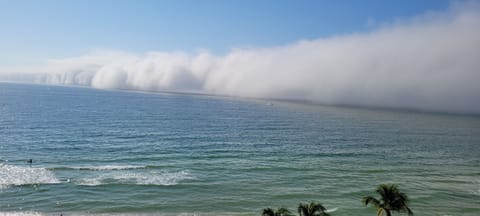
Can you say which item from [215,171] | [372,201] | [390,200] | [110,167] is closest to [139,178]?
[110,167]

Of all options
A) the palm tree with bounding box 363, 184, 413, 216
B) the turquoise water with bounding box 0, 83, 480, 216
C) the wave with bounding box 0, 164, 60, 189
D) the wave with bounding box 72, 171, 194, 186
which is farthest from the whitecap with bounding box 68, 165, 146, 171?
the palm tree with bounding box 363, 184, 413, 216

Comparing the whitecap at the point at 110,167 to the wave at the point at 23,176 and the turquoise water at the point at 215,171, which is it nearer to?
the turquoise water at the point at 215,171

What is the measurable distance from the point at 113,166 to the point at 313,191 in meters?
40.8

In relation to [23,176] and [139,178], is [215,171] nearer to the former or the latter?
[139,178]

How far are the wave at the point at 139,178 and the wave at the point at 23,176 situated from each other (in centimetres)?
587

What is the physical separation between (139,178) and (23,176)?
20.9 meters

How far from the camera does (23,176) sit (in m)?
73.2

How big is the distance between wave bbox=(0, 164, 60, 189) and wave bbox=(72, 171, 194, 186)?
587cm

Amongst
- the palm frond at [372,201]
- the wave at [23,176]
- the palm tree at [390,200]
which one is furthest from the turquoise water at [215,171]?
the palm tree at [390,200]

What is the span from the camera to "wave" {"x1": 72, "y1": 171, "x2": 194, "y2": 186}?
71256mm

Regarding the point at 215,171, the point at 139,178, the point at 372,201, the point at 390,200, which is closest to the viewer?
the point at 390,200

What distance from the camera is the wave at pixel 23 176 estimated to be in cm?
6988

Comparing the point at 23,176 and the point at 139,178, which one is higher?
the point at 139,178

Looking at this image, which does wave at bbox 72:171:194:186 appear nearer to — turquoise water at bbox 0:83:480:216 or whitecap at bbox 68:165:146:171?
turquoise water at bbox 0:83:480:216
